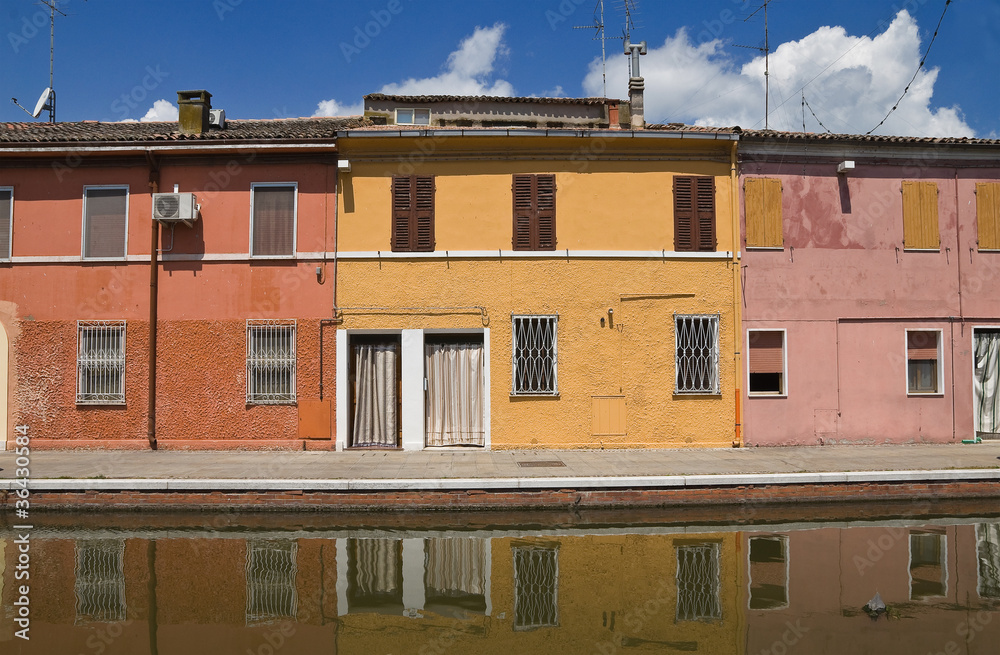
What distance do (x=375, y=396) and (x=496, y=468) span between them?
3.53 m

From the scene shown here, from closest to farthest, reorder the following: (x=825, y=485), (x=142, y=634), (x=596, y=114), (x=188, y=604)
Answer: (x=142, y=634) → (x=188, y=604) → (x=825, y=485) → (x=596, y=114)

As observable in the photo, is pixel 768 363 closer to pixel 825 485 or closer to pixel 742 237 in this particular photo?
pixel 742 237

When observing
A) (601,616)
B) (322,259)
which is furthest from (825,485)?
(322,259)

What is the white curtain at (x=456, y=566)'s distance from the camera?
23.0 feet

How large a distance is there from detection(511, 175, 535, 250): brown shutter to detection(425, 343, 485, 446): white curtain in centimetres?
225

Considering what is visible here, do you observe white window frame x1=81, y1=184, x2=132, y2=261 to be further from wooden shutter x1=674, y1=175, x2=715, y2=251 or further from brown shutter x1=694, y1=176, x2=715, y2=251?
brown shutter x1=694, y1=176, x2=715, y2=251

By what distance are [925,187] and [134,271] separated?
16281mm

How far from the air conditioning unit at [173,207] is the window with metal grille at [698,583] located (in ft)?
35.3

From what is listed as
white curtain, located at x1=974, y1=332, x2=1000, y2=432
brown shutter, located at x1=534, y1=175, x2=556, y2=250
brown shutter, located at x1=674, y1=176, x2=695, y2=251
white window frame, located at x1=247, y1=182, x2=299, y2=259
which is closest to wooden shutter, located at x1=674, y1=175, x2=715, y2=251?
brown shutter, located at x1=674, y1=176, x2=695, y2=251

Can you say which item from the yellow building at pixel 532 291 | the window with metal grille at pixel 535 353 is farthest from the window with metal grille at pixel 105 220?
the window with metal grille at pixel 535 353

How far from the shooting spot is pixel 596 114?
15422mm

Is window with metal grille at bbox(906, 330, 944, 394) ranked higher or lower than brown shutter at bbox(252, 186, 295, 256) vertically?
lower

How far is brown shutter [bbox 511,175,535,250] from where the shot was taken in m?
13.5

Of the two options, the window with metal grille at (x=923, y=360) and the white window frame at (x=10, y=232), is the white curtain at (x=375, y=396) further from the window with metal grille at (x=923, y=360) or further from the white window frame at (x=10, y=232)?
the window with metal grille at (x=923, y=360)
